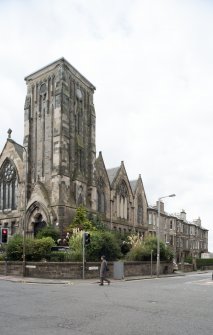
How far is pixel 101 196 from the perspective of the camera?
56.0 m

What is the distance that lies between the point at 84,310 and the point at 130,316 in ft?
5.42

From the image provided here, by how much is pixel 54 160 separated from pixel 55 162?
0.33 m

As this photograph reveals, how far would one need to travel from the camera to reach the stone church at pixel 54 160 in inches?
1812

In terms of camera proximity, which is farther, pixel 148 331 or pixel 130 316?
pixel 130 316

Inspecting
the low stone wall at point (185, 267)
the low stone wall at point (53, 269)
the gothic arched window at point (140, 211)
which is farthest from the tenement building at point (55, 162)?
the low stone wall at point (53, 269)

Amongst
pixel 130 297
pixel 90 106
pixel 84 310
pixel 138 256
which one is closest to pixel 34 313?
pixel 84 310

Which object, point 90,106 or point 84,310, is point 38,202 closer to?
point 90,106

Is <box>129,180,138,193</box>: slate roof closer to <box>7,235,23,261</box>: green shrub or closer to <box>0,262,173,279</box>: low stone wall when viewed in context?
<box>0,262,173,279</box>: low stone wall

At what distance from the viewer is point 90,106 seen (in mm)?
54844

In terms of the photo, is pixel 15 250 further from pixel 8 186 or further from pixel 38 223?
pixel 8 186

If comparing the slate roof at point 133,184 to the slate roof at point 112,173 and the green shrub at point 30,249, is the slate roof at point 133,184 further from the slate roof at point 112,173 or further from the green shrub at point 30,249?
the green shrub at point 30,249

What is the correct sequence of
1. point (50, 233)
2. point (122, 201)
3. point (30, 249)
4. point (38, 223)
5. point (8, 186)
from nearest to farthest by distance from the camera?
1. point (30, 249)
2. point (50, 233)
3. point (38, 223)
4. point (8, 186)
5. point (122, 201)

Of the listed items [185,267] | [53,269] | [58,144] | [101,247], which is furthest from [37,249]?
[185,267]

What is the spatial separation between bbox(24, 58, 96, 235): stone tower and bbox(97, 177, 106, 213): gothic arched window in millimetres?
3752
